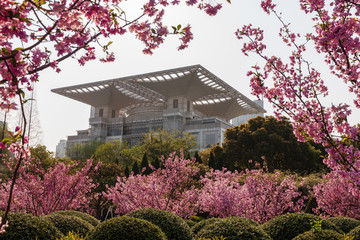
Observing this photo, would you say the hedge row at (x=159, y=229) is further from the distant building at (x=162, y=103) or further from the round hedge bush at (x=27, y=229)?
the distant building at (x=162, y=103)

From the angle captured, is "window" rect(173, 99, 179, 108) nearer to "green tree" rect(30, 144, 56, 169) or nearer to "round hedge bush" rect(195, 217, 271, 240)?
"green tree" rect(30, 144, 56, 169)

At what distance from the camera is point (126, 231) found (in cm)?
664

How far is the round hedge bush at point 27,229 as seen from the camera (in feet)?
21.4

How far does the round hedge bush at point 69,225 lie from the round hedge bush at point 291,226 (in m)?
4.59

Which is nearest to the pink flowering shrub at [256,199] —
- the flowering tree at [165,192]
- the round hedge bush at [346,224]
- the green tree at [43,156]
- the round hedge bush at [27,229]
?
the flowering tree at [165,192]

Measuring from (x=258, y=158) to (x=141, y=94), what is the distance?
132 ft

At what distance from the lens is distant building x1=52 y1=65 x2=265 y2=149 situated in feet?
202

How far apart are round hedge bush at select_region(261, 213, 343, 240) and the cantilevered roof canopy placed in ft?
159

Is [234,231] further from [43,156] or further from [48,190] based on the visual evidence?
[43,156]

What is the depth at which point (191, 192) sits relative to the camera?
14.6 metres

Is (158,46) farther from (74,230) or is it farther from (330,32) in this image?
(74,230)

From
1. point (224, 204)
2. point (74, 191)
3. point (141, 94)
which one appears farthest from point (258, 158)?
point (141, 94)

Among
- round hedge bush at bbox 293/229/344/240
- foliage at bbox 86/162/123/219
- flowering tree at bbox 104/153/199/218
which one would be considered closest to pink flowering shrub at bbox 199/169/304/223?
flowering tree at bbox 104/153/199/218

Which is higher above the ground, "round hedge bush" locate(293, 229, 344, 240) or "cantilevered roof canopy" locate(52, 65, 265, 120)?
"cantilevered roof canopy" locate(52, 65, 265, 120)
